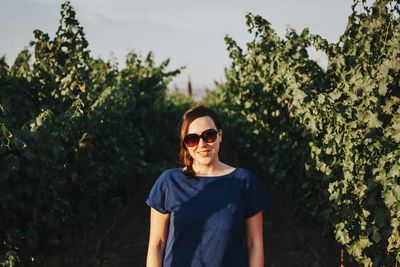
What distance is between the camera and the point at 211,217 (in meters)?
2.54

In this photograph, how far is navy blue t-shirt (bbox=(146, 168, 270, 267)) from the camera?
99.9 inches

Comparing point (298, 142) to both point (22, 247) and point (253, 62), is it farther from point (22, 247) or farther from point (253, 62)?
point (22, 247)

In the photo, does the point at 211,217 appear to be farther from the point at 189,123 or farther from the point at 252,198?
the point at 189,123

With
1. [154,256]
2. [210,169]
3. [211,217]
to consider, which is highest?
[210,169]

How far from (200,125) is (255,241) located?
0.70 meters

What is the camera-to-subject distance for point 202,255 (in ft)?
8.34

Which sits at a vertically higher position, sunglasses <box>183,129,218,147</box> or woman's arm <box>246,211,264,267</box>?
sunglasses <box>183,129,218,147</box>

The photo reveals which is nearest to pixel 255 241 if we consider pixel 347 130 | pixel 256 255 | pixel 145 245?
pixel 256 255

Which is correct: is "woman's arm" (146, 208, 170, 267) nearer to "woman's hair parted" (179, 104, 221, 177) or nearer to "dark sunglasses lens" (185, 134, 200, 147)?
"woman's hair parted" (179, 104, 221, 177)

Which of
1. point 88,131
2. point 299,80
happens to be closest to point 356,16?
point 299,80

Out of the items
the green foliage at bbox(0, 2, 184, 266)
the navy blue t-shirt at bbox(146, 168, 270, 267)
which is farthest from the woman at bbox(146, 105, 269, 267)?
the green foliage at bbox(0, 2, 184, 266)

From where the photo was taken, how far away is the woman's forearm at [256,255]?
257 centimetres

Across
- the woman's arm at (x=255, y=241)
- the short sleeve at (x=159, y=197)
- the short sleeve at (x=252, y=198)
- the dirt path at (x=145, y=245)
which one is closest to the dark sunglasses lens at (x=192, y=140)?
the short sleeve at (x=159, y=197)

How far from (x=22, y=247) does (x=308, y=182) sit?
134 inches
